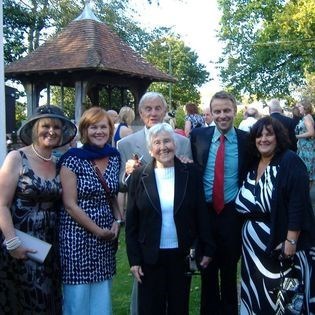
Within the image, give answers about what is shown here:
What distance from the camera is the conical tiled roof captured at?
1465cm

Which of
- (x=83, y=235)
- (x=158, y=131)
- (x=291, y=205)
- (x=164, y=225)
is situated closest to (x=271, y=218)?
(x=291, y=205)

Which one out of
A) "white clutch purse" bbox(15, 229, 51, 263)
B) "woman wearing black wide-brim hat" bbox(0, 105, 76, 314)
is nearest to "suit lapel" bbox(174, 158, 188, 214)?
"woman wearing black wide-brim hat" bbox(0, 105, 76, 314)

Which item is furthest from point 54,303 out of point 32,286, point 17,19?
point 17,19

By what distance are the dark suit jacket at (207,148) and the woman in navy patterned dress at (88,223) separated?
0.78m

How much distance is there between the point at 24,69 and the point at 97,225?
1276cm

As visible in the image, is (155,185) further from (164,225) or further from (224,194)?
(224,194)

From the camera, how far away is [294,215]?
11.6ft

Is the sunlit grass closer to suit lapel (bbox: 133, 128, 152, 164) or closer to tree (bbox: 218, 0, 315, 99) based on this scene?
suit lapel (bbox: 133, 128, 152, 164)

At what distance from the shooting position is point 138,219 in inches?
146

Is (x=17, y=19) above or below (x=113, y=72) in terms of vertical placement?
above

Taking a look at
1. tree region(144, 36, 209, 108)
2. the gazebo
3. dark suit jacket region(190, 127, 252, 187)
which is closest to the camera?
dark suit jacket region(190, 127, 252, 187)

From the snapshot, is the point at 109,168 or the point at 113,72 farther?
the point at 113,72

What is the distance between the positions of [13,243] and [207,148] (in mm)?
1714

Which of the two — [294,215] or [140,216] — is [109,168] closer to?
[140,216]
